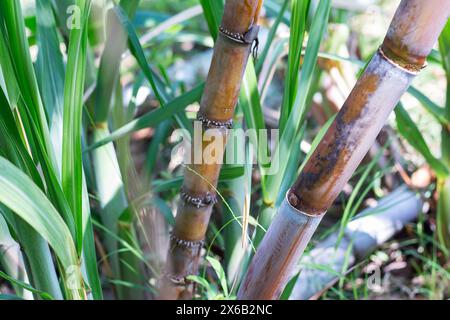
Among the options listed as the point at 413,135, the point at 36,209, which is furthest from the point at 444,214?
the point at 36,209

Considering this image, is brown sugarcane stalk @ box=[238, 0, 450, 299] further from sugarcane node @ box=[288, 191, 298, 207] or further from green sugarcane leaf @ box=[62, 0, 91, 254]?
green sugarcane leaf @ box=[62, 0, 91, 254]

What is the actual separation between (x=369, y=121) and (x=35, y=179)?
328 mm

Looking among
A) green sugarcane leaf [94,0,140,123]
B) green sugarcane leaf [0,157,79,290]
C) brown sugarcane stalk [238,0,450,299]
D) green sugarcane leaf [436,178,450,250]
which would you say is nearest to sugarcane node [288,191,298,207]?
brown sugarcane stalk [238,0,450,299]

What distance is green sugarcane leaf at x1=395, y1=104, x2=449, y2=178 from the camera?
0.83 metres

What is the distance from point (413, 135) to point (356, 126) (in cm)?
38

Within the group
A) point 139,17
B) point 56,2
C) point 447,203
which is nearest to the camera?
point 56,2

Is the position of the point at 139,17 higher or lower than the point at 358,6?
higher

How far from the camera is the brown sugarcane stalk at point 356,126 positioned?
483 millimetres

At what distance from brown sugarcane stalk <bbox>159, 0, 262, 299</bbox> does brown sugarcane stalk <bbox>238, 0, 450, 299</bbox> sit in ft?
0.36

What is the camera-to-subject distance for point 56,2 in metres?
Answer: 0.84

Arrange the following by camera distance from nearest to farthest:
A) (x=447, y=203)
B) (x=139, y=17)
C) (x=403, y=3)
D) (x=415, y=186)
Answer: (x=403, y=3)
(x=447, y=203)
(x=415, y=186)
(x=139, y=17)

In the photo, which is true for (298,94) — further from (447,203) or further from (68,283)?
(447,203)

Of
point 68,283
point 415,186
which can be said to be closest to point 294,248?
point 68,283

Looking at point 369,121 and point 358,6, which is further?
point 358,6
